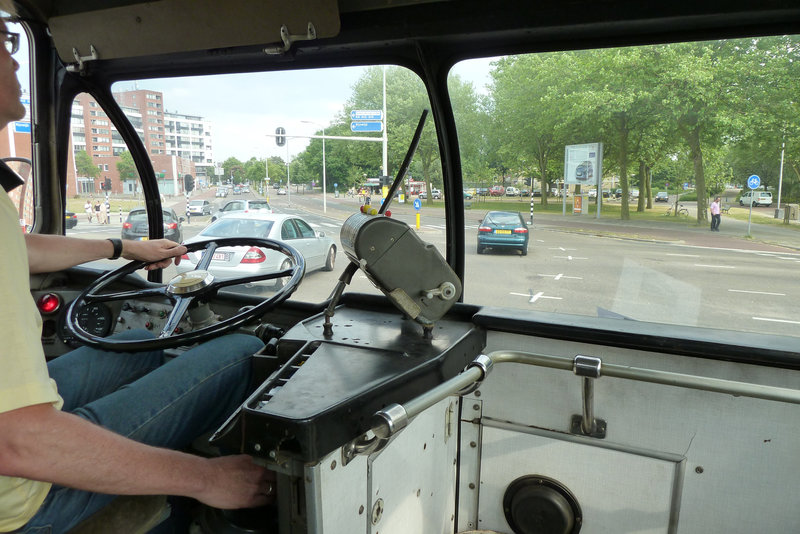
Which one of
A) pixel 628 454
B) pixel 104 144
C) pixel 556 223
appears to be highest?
pixel 104 144

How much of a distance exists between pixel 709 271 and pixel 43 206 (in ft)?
10.2

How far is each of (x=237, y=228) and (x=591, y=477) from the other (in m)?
1.78

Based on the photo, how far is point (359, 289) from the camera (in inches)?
75.2

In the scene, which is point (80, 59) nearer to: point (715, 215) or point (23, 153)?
point (23, 153)

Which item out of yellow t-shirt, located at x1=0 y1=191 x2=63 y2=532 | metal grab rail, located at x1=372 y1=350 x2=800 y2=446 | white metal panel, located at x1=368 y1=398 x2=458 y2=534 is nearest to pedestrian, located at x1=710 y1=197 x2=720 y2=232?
metal grab rail, located at x1=372 y1=350 x2=800 y2=446

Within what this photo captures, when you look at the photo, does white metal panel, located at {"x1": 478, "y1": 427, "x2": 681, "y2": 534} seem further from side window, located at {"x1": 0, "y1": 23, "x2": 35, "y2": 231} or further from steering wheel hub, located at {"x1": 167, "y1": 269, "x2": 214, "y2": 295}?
side window, located at {"x1": 0, "y1": 23, "x2": 35, "y2": 231}

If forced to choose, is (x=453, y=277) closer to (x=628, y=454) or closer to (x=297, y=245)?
(x=628, y=454)

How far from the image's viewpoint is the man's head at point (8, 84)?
1.09 metres

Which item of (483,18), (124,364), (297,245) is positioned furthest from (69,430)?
(483,18)

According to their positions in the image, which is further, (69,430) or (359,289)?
(359,289)

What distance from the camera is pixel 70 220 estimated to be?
3.00m

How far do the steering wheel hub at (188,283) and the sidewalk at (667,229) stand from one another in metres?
0.54

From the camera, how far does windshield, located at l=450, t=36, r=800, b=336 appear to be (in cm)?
169

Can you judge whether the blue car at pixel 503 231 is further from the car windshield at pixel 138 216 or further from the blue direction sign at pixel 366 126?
the car windshield at pixel 138 216
